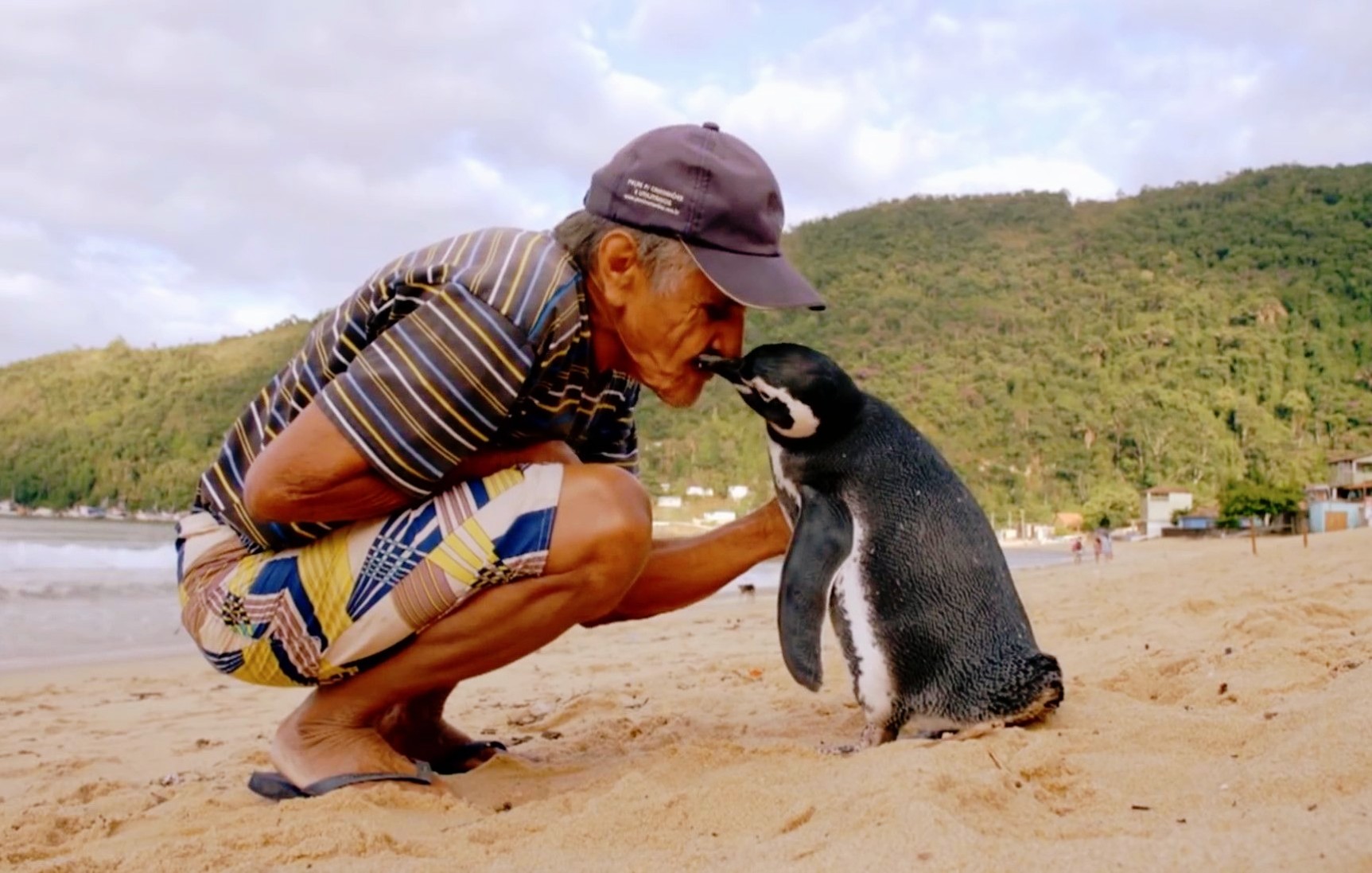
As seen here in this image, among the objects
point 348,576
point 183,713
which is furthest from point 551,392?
point 183,713

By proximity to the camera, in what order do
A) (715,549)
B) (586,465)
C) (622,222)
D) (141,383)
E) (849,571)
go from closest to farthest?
1. (622,222)
2. (586,465)
3. (849,571)
4. (715,549)
5. (141,383)

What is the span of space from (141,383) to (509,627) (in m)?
91.2

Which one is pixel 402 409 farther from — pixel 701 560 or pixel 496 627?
pixel 701 560

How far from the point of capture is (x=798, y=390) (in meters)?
2.73

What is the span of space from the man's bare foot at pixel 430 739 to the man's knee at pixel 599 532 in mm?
623

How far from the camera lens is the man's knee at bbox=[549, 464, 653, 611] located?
236 centimetres

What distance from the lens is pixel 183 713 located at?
15.9 ft

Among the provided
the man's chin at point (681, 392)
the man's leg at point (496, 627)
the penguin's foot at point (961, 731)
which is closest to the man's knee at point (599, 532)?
the man's leg at point (496, 627)

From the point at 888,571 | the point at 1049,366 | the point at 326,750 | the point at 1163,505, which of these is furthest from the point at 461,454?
the point at 1049,366

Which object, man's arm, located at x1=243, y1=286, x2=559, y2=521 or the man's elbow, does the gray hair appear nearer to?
man's arm, located at x1=243, y1=286, x2=559, y2=521

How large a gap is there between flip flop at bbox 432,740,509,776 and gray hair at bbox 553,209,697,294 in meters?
1.26

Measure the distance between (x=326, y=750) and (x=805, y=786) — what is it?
109cm

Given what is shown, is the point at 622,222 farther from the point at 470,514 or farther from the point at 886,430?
the point at 886,430

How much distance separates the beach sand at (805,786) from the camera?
150cm
